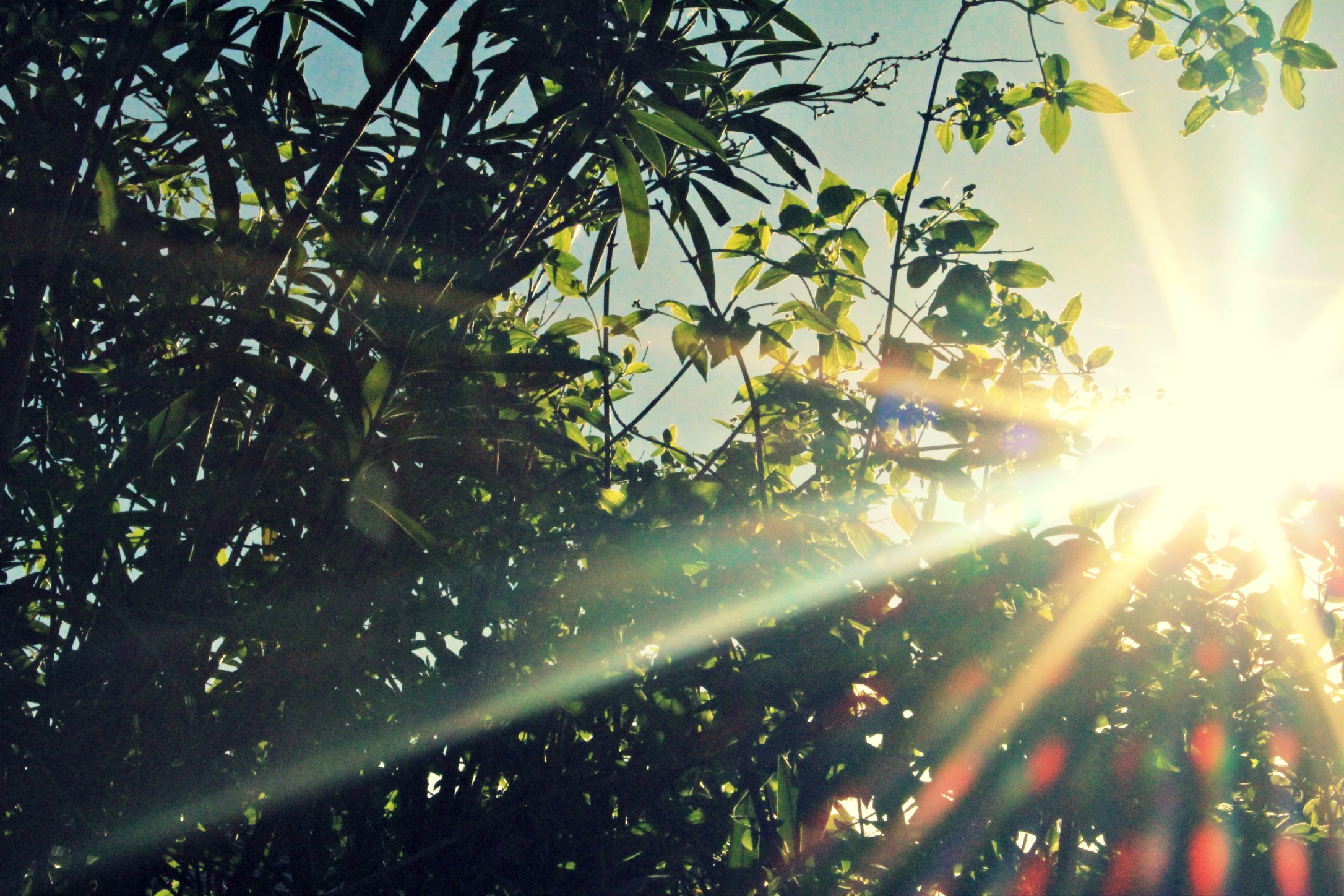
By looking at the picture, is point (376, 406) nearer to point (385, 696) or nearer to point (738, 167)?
point (385, 696)

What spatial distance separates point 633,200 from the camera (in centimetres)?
120

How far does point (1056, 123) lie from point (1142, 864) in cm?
119

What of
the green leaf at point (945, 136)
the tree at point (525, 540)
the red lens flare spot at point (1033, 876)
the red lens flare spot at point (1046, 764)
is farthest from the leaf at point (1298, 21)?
the red lens flare spot at point (1033, 876)

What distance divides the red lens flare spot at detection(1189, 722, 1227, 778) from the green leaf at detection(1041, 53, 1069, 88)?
1.06m

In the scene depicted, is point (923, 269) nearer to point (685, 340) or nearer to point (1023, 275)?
point (1023, 275)

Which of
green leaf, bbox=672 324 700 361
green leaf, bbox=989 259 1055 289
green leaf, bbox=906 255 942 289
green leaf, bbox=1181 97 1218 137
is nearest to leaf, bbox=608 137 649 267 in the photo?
green leaf, bbox=672 324 700 361

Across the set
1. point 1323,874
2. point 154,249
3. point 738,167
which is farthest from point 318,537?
point 1323,874

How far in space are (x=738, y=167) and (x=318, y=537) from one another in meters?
1.03

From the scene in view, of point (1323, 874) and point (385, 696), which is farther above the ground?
point (385, 696)

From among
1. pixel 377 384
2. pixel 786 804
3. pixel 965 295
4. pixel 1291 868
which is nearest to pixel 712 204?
pixel 965 295

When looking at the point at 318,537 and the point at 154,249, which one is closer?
the point at 318,537

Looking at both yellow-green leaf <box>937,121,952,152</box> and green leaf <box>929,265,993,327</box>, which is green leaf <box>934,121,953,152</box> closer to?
yellow-green leaf <box>937,121,952,152</box>

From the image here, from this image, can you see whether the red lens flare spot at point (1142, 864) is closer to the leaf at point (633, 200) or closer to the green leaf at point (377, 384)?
the leaf at point (633, 200)

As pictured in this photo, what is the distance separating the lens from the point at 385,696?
133cm
